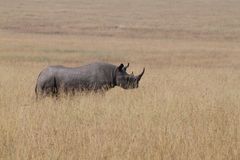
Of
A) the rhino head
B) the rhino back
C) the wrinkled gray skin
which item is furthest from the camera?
the rhino head

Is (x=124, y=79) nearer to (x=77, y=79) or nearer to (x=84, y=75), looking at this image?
(x=84, y=75)

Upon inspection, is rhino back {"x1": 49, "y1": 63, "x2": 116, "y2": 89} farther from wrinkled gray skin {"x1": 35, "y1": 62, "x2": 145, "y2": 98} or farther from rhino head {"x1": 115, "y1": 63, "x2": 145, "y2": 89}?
rhino head {"x1": 115, "y1": 63, "x2": 145, "y2": 89}

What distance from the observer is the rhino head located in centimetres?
1370

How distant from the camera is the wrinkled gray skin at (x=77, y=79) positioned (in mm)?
12211

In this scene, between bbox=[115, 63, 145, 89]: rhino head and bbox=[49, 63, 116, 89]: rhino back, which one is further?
bbox=[115, 63, 145, 89]: rhino head

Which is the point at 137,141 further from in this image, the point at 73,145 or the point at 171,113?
the point at 171,113

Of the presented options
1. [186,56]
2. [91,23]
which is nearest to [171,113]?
[186,56]

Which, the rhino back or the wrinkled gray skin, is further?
the rhino back

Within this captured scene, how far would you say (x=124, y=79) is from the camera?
1380 cm

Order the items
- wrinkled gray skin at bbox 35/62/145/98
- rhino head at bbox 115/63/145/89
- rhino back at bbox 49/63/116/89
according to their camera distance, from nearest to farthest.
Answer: wrinkled gray skin at bbox 35/62/145/98
rhino back at bbox 49/63/116/89
rhino head at bbox 115/63/145/89

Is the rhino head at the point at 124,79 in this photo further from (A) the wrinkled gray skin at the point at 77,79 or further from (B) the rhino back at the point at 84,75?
(B) the rhino back at the point at 84,75

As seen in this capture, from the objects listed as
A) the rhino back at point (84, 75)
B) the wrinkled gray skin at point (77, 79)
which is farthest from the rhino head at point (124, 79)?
the rhino back at point (84, 75)

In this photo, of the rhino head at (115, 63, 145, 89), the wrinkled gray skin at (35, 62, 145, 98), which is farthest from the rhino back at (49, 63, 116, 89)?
the rhino head at (115, 63, 145, 89)

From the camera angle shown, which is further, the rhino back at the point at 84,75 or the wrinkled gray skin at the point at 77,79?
the rhino back at the point at 84,75
